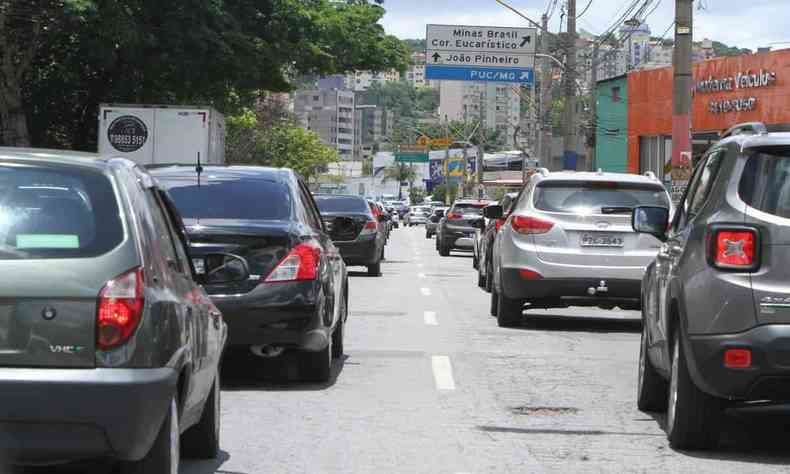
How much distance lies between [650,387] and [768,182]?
8.05 ft

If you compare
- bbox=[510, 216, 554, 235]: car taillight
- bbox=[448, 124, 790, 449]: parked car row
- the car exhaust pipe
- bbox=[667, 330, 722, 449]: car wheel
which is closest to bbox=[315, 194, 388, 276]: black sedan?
bbox=[510, 216, 554, 235]: car taillight

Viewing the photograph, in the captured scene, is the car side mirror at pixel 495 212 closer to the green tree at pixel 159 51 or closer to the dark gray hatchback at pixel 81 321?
the dark gray hatchback at pixel 81 321

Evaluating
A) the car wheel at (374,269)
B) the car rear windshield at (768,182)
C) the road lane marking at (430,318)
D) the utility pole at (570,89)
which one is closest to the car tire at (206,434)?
the car rear windshield at (768,182)

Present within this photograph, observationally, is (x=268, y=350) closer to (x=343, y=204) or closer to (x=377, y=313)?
(x=377, y=313)

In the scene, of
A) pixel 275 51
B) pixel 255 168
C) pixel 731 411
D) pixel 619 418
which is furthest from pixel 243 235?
pixel 275 51

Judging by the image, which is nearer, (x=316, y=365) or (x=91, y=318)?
(x=91, y=318)

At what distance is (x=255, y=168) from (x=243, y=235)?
1.52m

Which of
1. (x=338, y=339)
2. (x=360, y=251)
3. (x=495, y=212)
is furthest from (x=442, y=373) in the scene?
(x=360, y=251)

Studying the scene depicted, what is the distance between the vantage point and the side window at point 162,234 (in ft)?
20.9

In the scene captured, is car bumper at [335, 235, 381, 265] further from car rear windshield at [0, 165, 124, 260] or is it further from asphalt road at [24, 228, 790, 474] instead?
car rear windshield at [0, 165, 124, 260]

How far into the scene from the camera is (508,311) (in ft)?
54.9

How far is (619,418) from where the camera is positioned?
9.91 m

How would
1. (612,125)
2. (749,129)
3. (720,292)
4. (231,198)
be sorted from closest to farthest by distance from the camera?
(720,292) < (749,129) < (231,198) < (612,125)

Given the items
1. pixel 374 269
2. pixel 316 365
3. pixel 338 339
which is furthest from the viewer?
pixel 374 269
